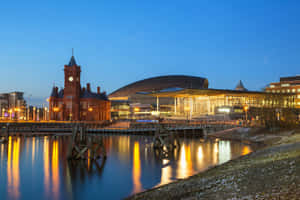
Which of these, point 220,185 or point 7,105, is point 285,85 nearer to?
point 220,185

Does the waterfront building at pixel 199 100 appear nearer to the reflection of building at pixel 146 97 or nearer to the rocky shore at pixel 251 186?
the reflection of building at pixel 146 97

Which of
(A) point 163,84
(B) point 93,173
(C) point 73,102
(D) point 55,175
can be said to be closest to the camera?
(D) point 55,175

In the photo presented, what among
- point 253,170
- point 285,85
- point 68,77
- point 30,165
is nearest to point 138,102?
point 68,77

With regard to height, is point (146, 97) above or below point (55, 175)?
above

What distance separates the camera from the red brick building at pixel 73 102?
94.5 metres

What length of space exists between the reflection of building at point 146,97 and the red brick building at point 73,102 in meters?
32.4

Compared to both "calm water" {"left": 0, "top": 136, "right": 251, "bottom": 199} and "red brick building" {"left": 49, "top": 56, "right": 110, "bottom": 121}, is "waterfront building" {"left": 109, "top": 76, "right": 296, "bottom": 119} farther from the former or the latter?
"calm water" {"left": 0, "top": 136, "right": 251, "bottom": 199}

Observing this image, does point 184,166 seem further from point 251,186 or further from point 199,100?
point 199,100

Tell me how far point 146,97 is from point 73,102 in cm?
4844

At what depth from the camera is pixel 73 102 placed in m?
94.4

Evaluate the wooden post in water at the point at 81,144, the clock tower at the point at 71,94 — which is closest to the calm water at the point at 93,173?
the wooden post in water at the point at 81,144

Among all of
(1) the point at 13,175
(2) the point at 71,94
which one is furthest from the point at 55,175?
(2) the point at 71,94

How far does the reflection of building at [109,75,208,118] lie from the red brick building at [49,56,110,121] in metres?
32.4

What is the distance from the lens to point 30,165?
1407 inches
